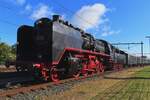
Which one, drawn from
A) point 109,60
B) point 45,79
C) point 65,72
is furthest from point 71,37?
point 109,60

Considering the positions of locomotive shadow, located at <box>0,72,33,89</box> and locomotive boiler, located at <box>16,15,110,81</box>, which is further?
locomotive boiler, located at <box>16,15,110,81</box>

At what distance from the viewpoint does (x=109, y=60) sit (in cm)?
3641

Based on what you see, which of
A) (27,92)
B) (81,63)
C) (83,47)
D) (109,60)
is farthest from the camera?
(109,60)

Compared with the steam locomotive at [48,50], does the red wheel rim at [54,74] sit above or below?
below

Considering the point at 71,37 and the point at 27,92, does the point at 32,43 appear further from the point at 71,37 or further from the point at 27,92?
the point at 27,92

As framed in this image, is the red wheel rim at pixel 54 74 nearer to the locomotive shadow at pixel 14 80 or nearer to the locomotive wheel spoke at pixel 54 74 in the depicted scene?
the locomotive wheel spoke at pixel 54 74

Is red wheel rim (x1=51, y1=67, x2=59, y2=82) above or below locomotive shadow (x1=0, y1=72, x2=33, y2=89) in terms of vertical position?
above

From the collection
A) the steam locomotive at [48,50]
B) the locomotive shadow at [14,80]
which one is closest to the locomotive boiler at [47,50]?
the steam locomotive at [48,50]

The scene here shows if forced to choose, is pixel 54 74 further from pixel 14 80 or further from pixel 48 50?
pixel 14 80

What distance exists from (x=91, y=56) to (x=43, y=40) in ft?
28.7

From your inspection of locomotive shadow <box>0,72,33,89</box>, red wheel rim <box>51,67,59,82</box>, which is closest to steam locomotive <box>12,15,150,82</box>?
red wheel rim <box>51,67,59,82</box>

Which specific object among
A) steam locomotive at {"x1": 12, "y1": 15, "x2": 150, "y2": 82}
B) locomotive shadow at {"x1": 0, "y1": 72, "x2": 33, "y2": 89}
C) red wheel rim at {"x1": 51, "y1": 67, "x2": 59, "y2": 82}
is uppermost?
steam locomotive at {"x1": 12, "y1": 15, "x2": 150, "y2": 82}

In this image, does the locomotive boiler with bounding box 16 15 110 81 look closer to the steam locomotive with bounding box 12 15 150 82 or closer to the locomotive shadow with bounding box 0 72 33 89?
the steam locomotive with bounding box 12 15 150 82

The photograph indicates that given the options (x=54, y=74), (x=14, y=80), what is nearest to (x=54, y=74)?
(x=54, y=74)
